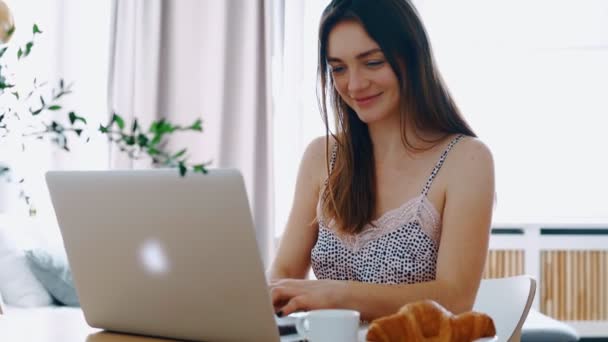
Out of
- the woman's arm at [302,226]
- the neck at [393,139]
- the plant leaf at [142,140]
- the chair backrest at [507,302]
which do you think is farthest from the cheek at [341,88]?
the plant leaf at [142,140]

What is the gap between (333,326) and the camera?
0.98 m

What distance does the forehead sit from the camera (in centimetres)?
166

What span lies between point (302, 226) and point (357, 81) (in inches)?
14.3

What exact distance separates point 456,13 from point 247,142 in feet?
3.93

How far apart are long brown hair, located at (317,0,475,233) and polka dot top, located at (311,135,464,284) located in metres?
0.03

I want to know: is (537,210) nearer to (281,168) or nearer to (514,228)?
(514,228)

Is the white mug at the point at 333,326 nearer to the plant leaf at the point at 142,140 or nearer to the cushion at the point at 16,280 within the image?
the plant leaf at the point at 142,140

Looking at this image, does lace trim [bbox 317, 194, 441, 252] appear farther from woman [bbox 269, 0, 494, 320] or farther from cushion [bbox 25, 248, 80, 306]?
cushion [bbox 25, 248, 80, 306]

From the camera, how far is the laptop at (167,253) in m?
1.00

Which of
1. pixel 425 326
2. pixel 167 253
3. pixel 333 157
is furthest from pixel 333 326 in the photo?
pixel 333 157

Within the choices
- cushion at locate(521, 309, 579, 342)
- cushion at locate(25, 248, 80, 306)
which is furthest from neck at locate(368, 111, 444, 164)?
cushion at locate(25, 248, 80, 306)

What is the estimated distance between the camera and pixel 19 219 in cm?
325

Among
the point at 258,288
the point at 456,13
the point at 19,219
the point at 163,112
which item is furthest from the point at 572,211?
the point at 258,288

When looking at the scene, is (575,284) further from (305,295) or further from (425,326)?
(425,326)
